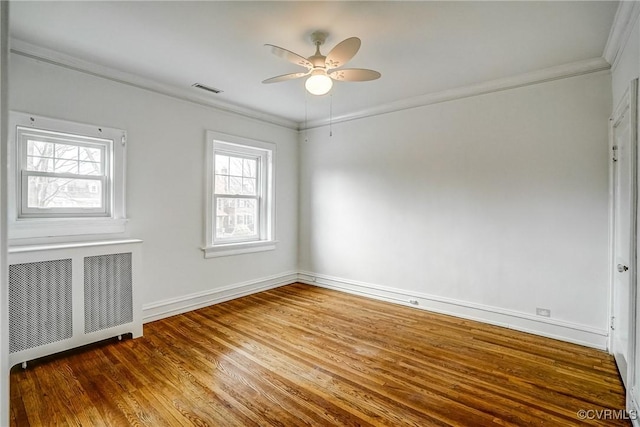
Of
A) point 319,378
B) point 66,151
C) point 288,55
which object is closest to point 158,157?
point 66,151

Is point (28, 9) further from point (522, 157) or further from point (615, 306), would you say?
point (615, 306)

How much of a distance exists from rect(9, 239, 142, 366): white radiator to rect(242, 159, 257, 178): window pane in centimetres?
195

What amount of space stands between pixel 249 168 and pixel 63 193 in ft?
7.62

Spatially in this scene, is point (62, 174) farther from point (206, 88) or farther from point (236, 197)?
point (236, 197)

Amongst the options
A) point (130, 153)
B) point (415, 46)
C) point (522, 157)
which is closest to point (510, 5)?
point (415, 46)

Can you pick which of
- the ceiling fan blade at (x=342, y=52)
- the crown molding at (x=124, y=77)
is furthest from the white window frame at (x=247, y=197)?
the ceiling fan blade at (x=342, y=52)

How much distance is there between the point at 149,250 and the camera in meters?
3.54

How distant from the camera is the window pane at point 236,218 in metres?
4.43

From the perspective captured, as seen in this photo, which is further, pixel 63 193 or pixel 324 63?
pixel 63 193

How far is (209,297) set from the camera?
4.15 metres

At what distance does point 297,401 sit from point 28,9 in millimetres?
3314

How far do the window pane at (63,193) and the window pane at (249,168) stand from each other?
1.92 m

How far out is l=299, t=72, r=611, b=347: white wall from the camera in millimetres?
3012

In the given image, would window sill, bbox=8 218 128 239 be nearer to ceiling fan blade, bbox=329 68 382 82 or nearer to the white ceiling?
the white ceiling
